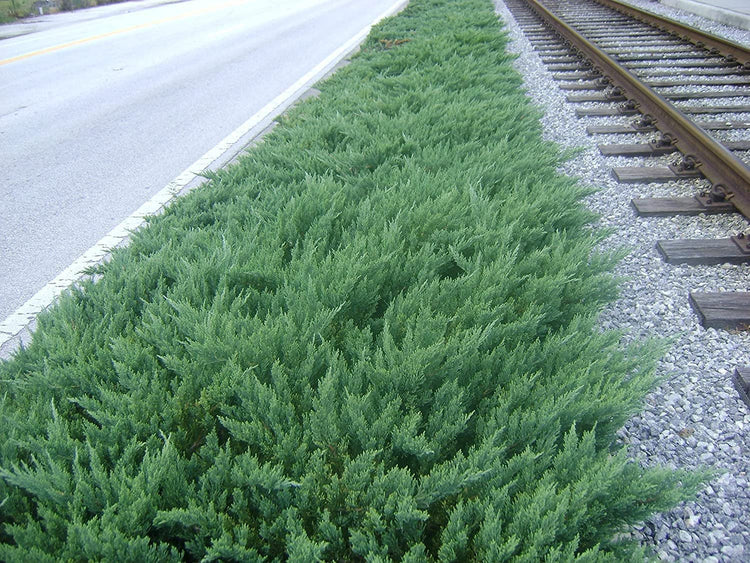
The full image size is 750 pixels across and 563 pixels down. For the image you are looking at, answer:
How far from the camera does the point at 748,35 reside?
969 cm

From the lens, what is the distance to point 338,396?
2.04 m

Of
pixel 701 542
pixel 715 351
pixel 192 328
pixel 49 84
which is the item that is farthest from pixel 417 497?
pixel 49 84

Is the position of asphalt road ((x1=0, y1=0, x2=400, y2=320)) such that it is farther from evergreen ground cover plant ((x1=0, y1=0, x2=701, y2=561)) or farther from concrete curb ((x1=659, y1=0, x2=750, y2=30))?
concrete curb ((x1=659, y1=0, x2=750, y2=30))

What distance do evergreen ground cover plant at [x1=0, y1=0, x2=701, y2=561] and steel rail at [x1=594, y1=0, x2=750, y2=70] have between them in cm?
600

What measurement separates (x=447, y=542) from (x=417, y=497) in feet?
0.49

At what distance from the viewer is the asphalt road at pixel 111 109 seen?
15.2 ft

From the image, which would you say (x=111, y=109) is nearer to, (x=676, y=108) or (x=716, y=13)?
(x=676, y=108)

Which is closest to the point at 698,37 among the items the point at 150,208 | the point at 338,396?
the point at 150,208

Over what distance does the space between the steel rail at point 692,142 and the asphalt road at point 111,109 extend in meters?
4.66

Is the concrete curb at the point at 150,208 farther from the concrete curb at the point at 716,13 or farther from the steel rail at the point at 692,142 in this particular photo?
the concrete curb at the point at 716,13

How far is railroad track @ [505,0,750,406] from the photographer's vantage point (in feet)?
11.3

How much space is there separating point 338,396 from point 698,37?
380 inches

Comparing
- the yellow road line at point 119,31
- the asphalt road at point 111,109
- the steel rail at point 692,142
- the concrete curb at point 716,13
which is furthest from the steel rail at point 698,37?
the yellow road line at point 119,31

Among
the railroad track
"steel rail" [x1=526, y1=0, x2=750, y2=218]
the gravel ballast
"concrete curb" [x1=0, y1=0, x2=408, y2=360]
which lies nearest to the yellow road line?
"concrete curb" [x1=0, y1=0, x2=408, y2=360]
